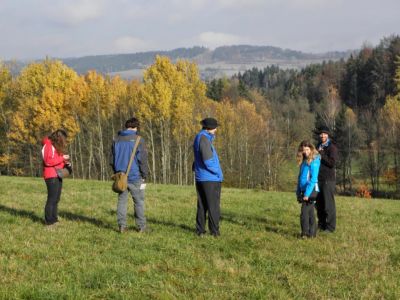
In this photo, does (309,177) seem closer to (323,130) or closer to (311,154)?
(311,154)

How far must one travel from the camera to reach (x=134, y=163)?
375 inches

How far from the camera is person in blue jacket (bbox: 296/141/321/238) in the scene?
955 cm

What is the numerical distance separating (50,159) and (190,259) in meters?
4.26

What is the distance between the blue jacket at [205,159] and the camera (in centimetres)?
915

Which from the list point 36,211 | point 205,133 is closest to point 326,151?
point 205,133

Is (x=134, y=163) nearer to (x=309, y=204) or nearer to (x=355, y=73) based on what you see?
(x=309, y=204)

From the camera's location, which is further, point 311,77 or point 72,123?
point 311,77

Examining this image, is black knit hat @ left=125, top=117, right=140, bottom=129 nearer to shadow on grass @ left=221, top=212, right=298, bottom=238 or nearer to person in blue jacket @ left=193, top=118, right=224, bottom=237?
person in blue jacket @ left=193, top=118, right=224, bottom=237

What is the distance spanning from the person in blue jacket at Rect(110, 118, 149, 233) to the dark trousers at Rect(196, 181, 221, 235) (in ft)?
3.88

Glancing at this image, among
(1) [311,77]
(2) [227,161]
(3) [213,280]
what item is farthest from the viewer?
(1) [311,77]

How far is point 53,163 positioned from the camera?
9.91 metres

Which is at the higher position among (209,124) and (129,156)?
(209,124)

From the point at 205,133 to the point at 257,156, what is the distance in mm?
49918

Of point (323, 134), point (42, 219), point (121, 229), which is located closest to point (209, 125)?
point (121, 229)
